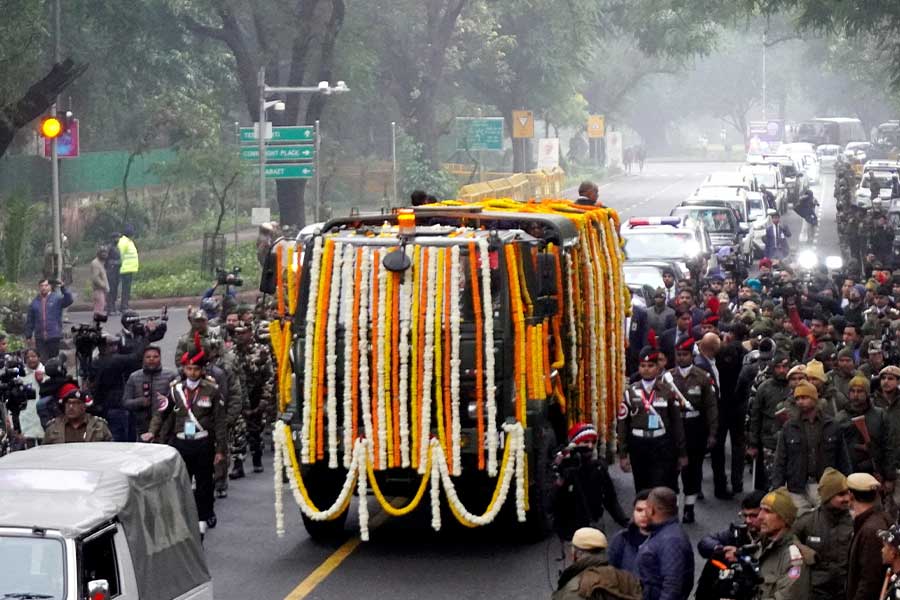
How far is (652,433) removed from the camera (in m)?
15.0

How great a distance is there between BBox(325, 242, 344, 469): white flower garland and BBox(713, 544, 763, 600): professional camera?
16.7 ft

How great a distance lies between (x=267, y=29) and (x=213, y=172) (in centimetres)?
434

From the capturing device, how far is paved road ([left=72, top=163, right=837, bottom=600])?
43.3 ft

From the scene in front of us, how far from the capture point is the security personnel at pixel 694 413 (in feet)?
51.7

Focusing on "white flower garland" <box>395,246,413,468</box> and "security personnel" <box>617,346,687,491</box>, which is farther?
"security personnel" <box>617,346,687,491</box>

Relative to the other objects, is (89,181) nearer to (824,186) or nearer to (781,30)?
(824,186)

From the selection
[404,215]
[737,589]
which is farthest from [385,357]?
[737,589]

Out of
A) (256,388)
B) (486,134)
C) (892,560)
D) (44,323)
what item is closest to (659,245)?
(44,323)

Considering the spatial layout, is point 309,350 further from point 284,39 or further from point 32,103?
point 284,39

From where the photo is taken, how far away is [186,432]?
14.7 m

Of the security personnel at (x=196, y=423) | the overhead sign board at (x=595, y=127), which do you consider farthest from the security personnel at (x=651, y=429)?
the overhead sign board at (x=595, y=127)

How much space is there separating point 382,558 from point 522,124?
52.6 meters

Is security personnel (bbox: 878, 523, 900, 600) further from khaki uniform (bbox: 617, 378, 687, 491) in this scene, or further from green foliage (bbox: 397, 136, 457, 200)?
green foliage (bbox: 397, 136, 457, 200)

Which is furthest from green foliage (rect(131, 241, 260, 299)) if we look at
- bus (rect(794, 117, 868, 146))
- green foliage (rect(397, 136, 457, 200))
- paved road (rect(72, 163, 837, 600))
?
bus (rect(794, 117, 868, 146))
